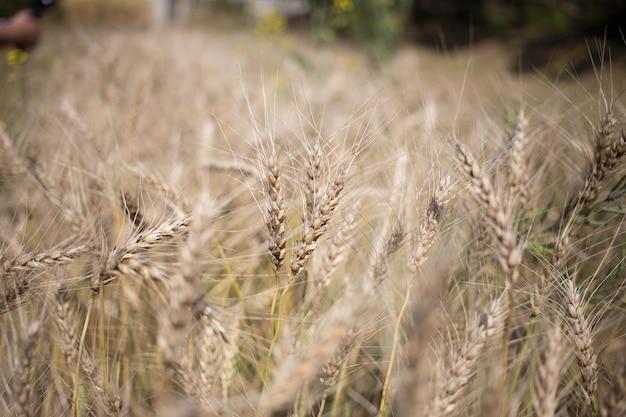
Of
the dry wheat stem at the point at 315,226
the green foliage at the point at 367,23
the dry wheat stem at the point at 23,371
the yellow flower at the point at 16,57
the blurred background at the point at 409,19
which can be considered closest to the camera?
the dry wheat stem at the point at 23,371

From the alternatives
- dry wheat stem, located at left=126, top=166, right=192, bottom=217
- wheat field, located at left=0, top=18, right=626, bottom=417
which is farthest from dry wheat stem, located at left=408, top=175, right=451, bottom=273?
dry wheat stem, located at left=126, top=166, right=192, bottom=217

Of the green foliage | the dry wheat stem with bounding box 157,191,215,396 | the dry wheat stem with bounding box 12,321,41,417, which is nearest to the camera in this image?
the dry wheat stem with bounding box 157,191,215,396

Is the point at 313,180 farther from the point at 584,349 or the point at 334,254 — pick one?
the point at 584,349

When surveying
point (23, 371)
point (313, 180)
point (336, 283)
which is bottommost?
point (336, 283)

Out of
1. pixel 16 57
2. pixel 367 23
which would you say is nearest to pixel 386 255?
pixel 16 57

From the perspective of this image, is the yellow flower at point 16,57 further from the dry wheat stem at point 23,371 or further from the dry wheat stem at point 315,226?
the dry wheat stem at point 315,226

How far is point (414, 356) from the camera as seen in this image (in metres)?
0.53

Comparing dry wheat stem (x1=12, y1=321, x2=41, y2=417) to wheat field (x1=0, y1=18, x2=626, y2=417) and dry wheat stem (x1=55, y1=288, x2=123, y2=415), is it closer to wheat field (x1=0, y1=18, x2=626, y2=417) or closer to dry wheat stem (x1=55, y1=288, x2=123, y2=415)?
wheat field (x1=0, y1=18, x2=626, y2=417)

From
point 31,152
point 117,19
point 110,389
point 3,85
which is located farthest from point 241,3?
point 110,389

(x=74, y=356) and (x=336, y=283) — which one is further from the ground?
(x=74, y=356)

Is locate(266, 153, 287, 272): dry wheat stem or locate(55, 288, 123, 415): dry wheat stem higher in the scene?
locate(266, 153, 287, 272): dry wheat stem

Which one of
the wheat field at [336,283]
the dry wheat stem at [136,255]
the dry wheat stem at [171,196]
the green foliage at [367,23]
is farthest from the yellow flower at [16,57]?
the green foliage at [367,23]

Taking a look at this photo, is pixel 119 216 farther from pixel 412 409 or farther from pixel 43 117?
pixel 412 409

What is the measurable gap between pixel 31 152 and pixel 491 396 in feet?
A: 5.50
